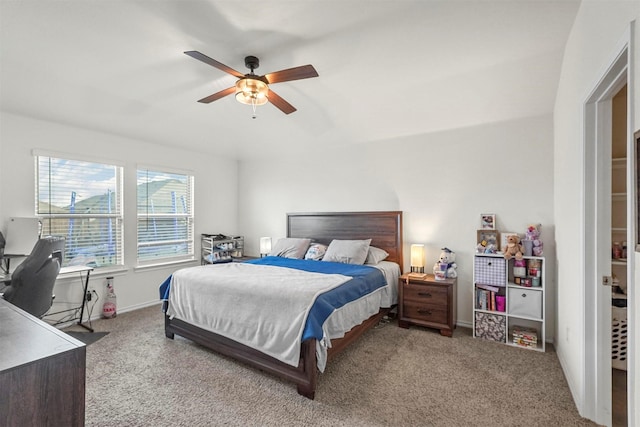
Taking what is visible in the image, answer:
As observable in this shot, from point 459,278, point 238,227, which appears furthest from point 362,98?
point 238,227

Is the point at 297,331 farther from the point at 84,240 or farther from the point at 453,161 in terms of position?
the point at 84,240

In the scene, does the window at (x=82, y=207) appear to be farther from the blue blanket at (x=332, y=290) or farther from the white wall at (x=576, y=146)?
the white wall at (x=576, y=146)

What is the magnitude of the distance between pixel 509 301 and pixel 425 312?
33.6 inches

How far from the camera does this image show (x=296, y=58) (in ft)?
8.09

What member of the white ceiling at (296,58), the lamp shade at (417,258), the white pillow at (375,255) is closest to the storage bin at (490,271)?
the lamp shade at (417,258)

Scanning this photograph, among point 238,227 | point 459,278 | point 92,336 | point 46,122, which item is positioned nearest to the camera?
point 92,336

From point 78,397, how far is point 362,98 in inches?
125

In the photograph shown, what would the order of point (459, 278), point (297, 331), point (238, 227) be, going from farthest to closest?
1. point (238, 227)
2. point (459, 278)
3. point (297, 331)

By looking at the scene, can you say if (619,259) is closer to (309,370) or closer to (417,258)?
(417,258)

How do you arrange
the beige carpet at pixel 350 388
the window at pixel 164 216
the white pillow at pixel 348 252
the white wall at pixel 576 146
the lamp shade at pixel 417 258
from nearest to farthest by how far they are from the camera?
the white wall at pixel 576 146 < the beige carpet at pixel 350 388 < the lamp shade at pixel 417 258 < the white pillow at pixel 348 252 < the window at pixel 164 216

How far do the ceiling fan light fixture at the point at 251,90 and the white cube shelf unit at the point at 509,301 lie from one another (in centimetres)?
275

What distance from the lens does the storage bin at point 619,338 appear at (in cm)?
244

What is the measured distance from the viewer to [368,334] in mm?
3299

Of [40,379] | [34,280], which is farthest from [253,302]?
[34,280]
